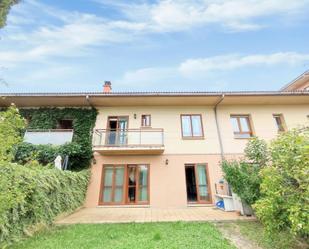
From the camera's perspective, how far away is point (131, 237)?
4.80 metres

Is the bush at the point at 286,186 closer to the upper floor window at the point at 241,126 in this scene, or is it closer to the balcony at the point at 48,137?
the upper floor window at the point at 241,126

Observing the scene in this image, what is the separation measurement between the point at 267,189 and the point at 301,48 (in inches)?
530

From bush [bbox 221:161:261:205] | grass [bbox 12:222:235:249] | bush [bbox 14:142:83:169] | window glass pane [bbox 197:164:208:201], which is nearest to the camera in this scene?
grass [bbox 12:222:235:249]

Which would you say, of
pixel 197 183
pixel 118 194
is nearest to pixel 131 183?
pixel 118 194

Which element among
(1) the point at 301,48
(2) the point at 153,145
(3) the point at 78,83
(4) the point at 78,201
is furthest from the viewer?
(3) the point at 78,83

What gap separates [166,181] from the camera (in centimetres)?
1016

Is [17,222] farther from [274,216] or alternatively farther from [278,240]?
[278,240]

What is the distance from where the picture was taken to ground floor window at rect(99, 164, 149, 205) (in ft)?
32.8

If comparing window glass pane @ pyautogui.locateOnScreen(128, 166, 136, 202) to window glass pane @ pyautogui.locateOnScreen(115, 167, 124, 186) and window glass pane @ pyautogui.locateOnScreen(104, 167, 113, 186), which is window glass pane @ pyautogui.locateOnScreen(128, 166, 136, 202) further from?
window glass pane @ pyautogui.locateOnScreen(104, 167, 113, 186)

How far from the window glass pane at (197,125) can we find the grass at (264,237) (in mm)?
5908

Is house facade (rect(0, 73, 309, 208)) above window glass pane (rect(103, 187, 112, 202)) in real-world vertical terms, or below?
above

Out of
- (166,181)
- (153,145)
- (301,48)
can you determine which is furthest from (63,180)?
(301,48)

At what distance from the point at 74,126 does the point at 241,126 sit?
10.7 metres

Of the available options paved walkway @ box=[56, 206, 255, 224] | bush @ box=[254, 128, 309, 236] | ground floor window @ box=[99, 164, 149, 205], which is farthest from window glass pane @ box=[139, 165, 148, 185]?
bush @ box=[254, 128, 309, 236]
